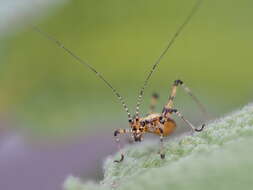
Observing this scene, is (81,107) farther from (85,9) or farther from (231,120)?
(231,120)

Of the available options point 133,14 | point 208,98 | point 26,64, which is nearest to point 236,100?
point 208,98

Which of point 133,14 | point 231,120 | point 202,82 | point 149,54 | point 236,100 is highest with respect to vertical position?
point 133,14

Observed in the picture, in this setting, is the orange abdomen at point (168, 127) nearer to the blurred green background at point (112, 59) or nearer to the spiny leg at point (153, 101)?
the spiny leg at point (153, 101)

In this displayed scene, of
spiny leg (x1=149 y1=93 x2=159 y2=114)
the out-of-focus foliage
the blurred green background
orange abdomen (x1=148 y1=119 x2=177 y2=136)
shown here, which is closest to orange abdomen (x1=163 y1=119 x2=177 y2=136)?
orange abdomen (x1=148 y1=119 x2=177 y2=136)

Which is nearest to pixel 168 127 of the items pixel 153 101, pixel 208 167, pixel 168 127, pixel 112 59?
pixel 168 127

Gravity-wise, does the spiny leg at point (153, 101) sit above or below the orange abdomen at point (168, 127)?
above

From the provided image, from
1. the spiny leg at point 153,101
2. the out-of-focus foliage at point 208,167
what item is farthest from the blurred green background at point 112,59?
the out-of-focus foliage at point 208,167

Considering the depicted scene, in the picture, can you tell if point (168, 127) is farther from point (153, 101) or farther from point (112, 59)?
point (112, 59)

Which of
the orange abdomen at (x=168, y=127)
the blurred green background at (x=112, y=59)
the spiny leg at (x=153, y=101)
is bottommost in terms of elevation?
the orange abdomen at (x=168, y=127)
